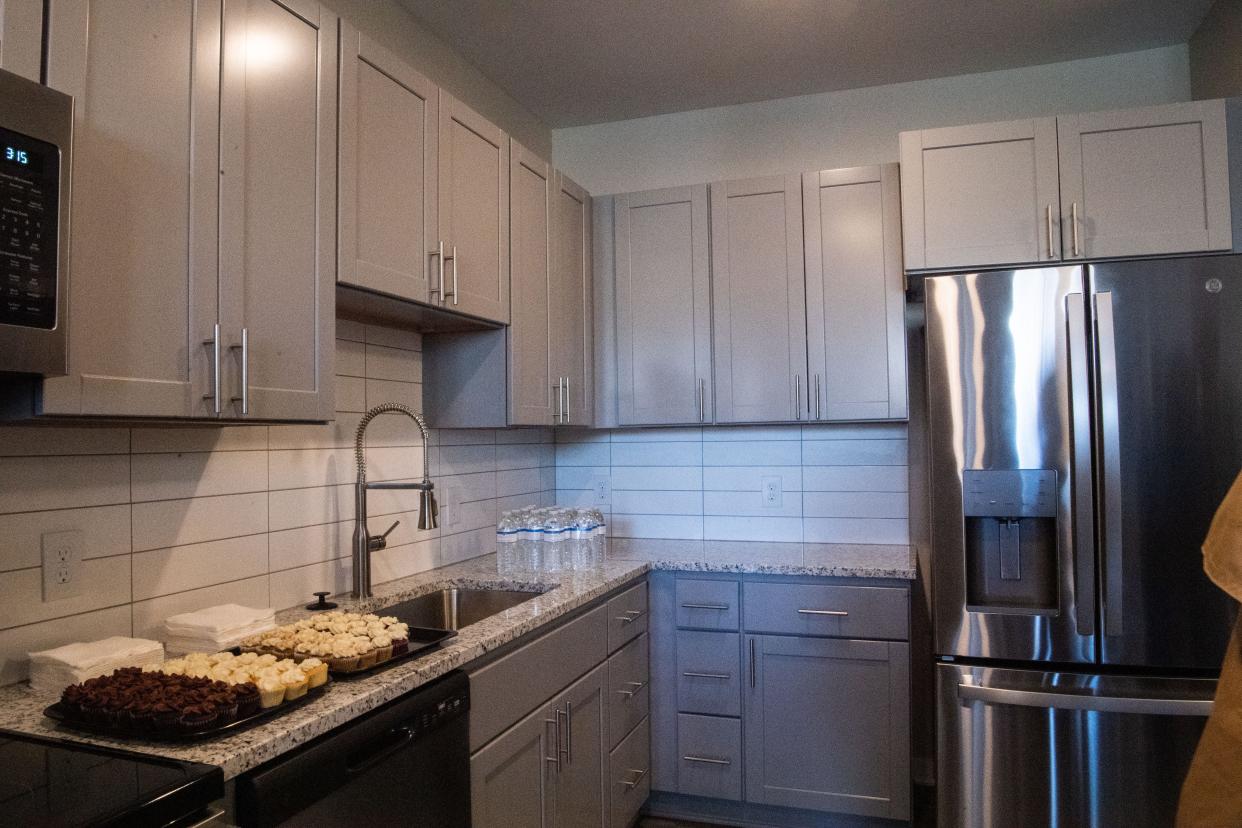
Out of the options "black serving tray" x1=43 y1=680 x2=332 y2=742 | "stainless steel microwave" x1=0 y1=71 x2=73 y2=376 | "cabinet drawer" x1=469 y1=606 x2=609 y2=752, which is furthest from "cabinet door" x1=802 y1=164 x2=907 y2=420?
"stainless steel microwave" x1=0 y1=71 x2=73 y2=376

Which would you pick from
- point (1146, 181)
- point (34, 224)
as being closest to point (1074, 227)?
point (1146, 181)

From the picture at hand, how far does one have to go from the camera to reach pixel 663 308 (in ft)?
10.0

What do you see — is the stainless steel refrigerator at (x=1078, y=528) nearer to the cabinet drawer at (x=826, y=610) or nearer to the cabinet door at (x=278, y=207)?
the cabinet drawer at (x=826, y=610)

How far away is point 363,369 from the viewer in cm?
229

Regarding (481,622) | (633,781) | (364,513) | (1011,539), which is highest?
(364,513)

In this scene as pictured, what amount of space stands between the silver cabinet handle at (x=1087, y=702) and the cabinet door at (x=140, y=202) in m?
2.05

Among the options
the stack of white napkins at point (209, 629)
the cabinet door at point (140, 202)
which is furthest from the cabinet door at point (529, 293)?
the cabinet door at point (140, 202)

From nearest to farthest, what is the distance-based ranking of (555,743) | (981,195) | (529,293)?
(555,743), (981,195), (529,293)

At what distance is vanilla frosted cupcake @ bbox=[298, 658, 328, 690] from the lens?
4.28 ft

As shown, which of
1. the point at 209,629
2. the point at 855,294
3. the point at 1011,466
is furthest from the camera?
the point at 855,294

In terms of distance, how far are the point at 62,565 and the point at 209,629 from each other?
28 centimetres

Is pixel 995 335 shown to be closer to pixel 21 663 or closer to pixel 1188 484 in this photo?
pixel 1188 484

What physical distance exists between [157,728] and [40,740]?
17 centimetres

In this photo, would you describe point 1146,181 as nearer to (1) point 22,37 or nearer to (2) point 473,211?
(2) point 473,211
